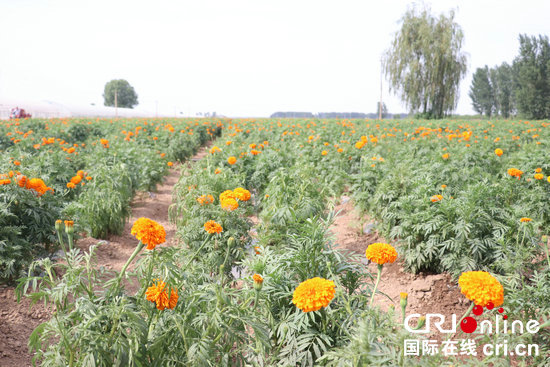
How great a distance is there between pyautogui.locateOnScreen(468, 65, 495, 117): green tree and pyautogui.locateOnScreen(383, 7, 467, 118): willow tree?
57.2m

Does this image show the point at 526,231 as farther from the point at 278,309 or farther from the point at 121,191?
the point at 121,191

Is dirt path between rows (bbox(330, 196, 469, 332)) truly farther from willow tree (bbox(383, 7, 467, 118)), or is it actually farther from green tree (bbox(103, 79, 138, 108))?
green tree (bbox(103, 79, 138, 108))

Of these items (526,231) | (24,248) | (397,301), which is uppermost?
(526,231)

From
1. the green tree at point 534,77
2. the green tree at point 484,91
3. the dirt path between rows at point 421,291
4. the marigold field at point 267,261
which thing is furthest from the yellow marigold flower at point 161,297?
the green tree at point 484,91

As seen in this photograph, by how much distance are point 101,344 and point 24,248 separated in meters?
2.11

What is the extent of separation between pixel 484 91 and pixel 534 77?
33.7 m

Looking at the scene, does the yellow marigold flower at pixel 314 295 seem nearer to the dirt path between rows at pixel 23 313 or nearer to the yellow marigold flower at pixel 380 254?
the yellow marigold flower at pixel 380 254

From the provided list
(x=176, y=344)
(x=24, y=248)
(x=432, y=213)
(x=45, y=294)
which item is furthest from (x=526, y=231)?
(x=24, y=248)

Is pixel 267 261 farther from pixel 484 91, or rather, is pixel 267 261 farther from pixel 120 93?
pixel 120 93

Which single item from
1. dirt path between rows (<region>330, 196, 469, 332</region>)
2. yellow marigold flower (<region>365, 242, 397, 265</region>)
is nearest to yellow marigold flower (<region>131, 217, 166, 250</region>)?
yellow marigold flower (<region>365, 242, 397, 265</region>)

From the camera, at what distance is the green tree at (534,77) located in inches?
1615

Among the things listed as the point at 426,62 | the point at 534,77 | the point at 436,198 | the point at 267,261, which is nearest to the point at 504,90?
the point at 534,77

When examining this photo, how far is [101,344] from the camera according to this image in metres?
1.42

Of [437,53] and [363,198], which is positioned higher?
[437,53]
